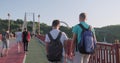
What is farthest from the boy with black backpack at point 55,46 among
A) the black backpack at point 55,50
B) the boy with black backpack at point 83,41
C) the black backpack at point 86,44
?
the black backpack at point 86,44

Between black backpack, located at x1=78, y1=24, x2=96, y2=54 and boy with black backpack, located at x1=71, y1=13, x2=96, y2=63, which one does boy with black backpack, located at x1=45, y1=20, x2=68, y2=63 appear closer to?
boy with black backpack, located at x1=71, y1=13, x2=96, y2=63

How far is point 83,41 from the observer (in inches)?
331

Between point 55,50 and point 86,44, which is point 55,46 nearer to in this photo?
point 55,50

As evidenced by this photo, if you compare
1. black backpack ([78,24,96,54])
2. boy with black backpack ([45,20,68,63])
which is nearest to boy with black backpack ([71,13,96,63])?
black backpack ([78,24,96,54])

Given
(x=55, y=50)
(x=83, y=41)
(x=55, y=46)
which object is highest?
(x=83, y=41)

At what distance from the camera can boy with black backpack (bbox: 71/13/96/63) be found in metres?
8.41

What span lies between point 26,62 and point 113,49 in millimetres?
8573

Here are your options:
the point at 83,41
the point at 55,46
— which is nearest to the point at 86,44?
the point at 83,41

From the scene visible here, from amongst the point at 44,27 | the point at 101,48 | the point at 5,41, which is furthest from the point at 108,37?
the point at 101,48

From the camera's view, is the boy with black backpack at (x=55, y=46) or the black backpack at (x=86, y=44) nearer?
the black backpack at (x=86, y=44)

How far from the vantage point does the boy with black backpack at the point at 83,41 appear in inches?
331

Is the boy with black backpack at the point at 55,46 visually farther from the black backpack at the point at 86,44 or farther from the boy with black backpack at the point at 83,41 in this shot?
the black backpack at the point at 86,44

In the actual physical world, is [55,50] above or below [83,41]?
below

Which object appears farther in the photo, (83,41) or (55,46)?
(55,46)
